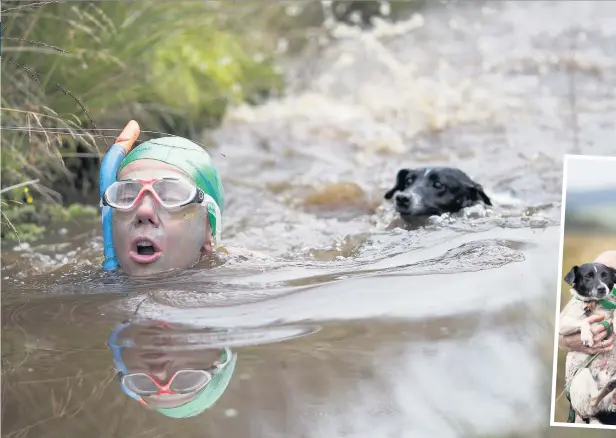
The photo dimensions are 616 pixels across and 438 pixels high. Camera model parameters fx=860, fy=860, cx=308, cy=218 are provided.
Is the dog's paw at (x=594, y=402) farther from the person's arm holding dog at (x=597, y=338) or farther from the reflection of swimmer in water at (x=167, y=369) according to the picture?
the reflection of swimmer in water at (x=167, y=369)

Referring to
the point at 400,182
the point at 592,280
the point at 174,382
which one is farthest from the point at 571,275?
the point at 174,382

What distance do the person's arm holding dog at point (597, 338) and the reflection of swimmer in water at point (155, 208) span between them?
126cm

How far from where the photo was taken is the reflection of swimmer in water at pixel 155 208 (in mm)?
2963

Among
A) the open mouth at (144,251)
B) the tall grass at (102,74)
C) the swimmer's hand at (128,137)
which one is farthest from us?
the tall grass at (102,74)

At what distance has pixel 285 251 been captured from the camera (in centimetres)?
348

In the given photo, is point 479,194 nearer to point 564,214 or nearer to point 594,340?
point 564,214

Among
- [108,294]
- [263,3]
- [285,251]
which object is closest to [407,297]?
[285,251]

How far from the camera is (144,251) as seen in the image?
300cm

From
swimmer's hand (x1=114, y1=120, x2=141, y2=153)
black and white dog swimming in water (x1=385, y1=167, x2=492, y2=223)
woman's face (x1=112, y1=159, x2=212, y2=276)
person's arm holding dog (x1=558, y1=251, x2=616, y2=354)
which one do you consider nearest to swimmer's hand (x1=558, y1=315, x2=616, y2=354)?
person's arm holding dog (x1=558, y1=251, x2=616, y2=354)

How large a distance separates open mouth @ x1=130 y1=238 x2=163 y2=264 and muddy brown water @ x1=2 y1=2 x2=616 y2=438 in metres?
0.09

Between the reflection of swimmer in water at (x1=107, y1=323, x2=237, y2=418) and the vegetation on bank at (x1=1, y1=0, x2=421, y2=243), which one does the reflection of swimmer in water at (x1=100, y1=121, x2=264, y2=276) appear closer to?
the vegetation on bank at (x1=1, y1=0, x2=421, y2=243)

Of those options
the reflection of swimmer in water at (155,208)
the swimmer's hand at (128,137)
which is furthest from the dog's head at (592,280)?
the swimmer's hand at (128,137)

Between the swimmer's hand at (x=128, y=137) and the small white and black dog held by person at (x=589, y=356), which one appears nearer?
the small white and black dog held by person at (x=589, y=356)

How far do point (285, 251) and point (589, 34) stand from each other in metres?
1.75
